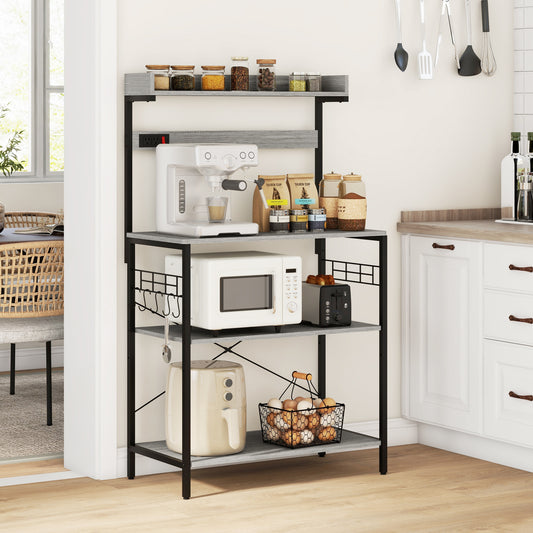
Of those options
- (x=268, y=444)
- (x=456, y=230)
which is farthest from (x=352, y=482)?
(x=456, y=230)

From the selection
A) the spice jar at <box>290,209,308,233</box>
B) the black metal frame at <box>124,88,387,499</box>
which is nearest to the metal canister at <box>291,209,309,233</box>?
the spice jar at <box>290,209,308,233</box>

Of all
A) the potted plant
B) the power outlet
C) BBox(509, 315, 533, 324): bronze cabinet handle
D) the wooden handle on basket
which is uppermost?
the potted plant

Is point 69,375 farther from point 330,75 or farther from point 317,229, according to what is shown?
point 330,75

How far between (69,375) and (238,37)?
4.62ft

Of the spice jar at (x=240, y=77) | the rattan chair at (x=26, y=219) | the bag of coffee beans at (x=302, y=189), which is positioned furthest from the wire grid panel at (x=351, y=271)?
the rattan chair at (x=26, y=219)

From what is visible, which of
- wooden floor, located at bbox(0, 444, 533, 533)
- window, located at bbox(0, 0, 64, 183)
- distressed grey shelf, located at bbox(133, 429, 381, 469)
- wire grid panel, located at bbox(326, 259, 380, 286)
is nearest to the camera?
wooden floor, located at bbox(0, 444, 533, 533)

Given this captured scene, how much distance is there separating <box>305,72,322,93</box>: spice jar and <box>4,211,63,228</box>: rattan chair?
7.33 feet

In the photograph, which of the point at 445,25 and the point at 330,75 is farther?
the point at 445,25

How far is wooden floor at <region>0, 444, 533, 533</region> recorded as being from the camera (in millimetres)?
3635

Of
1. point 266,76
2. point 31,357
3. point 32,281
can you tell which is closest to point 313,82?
point 266,76

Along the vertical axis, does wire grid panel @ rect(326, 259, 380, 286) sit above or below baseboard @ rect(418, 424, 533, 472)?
above

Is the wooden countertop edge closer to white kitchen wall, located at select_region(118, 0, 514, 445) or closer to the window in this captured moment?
white kitchen wall, located at select_region(118, 0, 514, 445)

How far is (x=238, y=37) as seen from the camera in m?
4.32

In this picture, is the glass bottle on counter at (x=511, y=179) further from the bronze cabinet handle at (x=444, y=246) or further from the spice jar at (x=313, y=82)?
the spice jar at (x=313, y=82)
